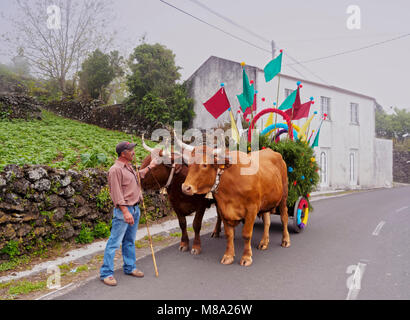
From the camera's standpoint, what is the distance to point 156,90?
715 inches

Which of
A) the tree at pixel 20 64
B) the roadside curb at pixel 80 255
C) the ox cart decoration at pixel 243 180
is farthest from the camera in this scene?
the tree at pixel 20 64

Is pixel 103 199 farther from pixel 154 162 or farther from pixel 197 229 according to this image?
pixel 197 229

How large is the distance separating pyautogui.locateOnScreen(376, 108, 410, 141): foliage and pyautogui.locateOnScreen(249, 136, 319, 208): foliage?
41.2 m

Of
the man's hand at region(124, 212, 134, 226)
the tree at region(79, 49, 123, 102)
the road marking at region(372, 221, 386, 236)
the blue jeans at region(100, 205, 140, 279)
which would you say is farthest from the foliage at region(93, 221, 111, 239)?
the tree at region(79, 49, 123, 102)

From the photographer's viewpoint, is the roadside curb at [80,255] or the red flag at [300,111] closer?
the roadside curb at [80,255]

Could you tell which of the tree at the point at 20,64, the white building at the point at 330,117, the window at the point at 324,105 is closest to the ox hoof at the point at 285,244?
the white building at the point at 330,117

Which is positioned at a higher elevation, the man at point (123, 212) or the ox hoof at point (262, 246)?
the man at point (123, 212)

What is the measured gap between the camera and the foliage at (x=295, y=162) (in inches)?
263

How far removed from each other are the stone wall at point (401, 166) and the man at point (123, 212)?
3298 cm

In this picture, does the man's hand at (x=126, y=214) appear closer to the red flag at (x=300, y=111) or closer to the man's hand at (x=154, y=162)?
the man's hand at (x=154, y=162)

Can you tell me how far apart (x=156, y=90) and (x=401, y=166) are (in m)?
26.1

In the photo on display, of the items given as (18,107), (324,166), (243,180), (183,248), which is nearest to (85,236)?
(183,248)

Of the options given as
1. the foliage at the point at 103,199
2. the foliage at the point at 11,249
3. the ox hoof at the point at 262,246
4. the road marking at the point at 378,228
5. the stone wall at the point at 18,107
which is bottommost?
the road marking at the point at 378,228
